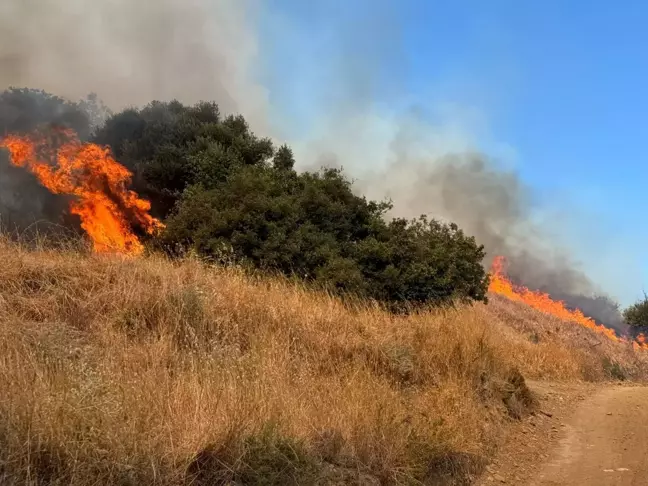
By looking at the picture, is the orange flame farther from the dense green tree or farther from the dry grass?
the dense green tree

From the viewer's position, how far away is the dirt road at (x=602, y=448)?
601 centimetres

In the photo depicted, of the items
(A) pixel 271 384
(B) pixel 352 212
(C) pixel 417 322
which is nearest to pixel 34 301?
(A) pixel 271 384

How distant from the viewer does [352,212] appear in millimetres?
16734

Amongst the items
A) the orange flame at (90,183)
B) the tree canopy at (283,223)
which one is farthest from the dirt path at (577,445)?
the orange flame at (90,183)

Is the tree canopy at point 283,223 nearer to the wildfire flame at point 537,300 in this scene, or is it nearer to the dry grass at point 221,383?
the dry grass at point 221,383

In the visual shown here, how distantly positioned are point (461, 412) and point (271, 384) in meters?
2.84

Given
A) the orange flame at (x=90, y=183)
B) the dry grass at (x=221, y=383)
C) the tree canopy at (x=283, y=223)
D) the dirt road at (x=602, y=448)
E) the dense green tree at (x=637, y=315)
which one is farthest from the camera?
the dense green tree at (x=637, y=315)

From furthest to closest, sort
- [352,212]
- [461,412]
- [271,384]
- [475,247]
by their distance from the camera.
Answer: [475,247]
[352,212]
[461,412]
[271,384]

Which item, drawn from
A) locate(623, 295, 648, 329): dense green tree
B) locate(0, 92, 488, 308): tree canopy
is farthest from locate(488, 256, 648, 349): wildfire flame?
locate(0, 92, 488, 308): tree canopy

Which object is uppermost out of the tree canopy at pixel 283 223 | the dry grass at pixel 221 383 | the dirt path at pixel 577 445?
the tree canopy at pixel 283 223

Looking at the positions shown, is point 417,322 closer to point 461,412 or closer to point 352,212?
point 461,412

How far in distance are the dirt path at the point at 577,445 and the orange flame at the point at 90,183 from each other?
12.6 meters

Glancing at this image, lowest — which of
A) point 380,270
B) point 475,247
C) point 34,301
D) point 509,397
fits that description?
point 509,397

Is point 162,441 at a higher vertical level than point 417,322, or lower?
lower
